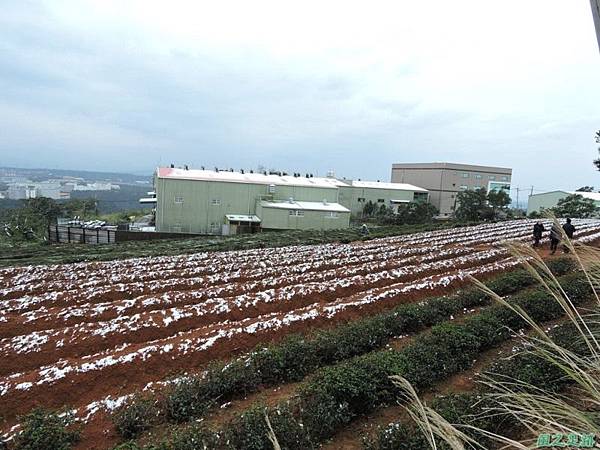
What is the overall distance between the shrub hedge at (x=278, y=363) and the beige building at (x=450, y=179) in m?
65.8

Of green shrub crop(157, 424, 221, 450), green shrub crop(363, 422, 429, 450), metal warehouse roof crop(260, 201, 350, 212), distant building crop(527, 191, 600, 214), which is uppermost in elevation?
distant building crop(527, 191, 600, 214)

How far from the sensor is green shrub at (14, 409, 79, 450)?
12.8ft

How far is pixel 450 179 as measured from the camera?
2844 inches

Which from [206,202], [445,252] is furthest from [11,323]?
[206,202]

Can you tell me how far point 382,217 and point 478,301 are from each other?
40780 mm

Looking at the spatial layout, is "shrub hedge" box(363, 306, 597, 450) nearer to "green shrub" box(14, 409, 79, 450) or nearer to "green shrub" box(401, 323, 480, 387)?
"green shrub" box(401, 323, 480, 387)

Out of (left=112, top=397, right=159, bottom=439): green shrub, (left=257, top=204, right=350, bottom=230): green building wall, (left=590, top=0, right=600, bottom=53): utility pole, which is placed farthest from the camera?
(left=257, top=204, right=350, bottom=230): green building wall

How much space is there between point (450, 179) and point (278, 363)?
2898 inches

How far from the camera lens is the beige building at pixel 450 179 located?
72.2 meters

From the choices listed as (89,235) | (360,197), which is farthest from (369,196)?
(89,235)

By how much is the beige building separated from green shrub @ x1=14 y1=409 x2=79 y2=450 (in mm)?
70467

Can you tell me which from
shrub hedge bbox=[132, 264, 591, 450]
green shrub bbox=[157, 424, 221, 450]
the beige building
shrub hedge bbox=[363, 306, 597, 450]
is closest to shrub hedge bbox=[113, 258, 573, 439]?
shrub hedge bbox=[132, 264, 591, 450]

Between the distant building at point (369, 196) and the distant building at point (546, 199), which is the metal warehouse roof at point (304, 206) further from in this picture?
the distant building at point (546, 199)

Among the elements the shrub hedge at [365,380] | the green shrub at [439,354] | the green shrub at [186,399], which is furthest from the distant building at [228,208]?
the green shrub at [186,399]
